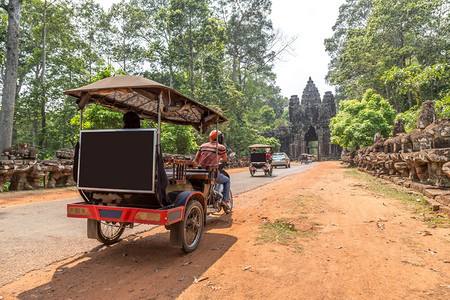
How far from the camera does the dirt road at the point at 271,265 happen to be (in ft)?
9.77

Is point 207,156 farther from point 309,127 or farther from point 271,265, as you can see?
point 309,127

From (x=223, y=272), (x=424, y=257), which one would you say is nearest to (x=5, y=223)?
(x=223, y=272)

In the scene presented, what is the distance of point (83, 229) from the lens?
5574 mm

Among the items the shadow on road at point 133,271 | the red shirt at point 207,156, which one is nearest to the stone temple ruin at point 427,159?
the red shirt at point 207,156

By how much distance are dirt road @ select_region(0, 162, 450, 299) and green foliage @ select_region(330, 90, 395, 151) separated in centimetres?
1870

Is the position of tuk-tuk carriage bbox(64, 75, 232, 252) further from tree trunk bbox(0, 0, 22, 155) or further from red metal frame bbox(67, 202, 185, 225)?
tree trunk bbox(0, 0, 22, 155)

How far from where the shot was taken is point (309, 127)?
52.1 metres

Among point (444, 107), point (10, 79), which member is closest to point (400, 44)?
point (444, 107)

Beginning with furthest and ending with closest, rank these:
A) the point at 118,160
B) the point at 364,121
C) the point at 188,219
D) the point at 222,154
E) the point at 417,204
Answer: the point at 364,121 → the point at 417,204 → the point at 222,154 → the point at 188,219 → the point at 118,160

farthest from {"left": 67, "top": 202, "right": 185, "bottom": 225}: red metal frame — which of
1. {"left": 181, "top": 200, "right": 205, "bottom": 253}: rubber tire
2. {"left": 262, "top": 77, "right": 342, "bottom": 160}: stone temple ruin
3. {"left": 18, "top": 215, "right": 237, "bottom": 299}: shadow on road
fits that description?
{"left": 262, "top": 77, "right": 342, "bottom": 160}: stone temple ruin

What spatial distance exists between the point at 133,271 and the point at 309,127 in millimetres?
51874

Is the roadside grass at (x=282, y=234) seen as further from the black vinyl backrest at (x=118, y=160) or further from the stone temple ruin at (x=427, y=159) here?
the stone temple ruin at (x=427, y=159)

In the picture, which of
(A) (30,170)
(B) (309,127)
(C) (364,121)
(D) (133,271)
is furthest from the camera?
(B) (309,127)

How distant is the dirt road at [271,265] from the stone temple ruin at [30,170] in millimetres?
8760
